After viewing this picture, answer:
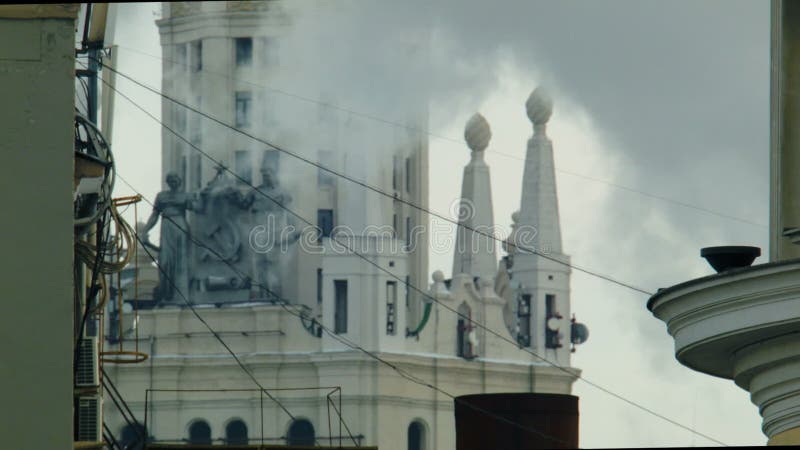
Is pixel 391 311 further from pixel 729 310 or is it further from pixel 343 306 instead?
pixel 729 310

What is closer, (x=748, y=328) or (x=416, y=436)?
(x=748, y=328)

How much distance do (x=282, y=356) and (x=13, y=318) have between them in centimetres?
10453

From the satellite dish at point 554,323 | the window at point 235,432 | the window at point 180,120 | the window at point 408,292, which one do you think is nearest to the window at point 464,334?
the window at point 408,292

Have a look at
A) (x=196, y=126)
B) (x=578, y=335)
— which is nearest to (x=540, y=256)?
(x=578, y=335)

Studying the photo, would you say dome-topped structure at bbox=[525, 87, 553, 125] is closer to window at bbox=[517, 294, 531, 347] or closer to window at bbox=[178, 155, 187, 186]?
window at bbox=[517, 294, 531, 347]

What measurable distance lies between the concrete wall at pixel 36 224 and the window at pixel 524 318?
4283 inches

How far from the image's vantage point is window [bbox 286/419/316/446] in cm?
12043

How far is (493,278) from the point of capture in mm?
128500

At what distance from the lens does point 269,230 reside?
129125 millimetres

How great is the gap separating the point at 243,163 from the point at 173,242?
6330 millimetres

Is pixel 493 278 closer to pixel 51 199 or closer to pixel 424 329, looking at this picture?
pixel 424 329

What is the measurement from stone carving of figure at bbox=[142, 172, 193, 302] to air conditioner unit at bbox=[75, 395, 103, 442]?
9686cm

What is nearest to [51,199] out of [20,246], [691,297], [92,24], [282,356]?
[20,246]

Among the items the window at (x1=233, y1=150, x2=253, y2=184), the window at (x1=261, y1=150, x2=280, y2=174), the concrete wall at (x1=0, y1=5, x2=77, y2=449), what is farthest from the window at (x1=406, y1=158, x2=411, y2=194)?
the concrete wall at (x1=0, y1=5, x2=77, y2=449)
